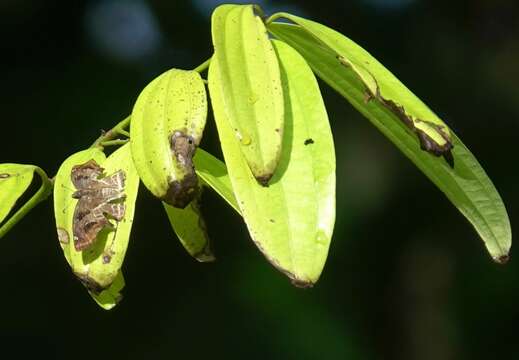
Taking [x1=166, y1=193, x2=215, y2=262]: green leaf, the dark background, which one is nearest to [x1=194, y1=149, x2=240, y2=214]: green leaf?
[x1=166, y1=193, x2=215, y2=262]: green leaf

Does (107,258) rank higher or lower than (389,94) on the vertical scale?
lower

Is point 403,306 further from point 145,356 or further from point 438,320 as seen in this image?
point 145,356

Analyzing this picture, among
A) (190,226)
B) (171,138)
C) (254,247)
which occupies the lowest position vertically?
(254,247)

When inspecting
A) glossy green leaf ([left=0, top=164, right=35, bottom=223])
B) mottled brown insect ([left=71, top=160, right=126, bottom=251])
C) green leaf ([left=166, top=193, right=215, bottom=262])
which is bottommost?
green leaf ([left=166, top=193, right=215, bottom=262])

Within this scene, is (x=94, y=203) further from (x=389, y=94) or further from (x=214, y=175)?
(x=389, y=94)

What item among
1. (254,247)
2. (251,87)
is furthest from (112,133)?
(254,247)

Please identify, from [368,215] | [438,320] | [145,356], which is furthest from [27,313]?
[438,320]

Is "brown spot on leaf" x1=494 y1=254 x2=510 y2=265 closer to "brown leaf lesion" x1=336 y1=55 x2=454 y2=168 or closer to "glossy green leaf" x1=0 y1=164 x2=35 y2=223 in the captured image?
"brown leaf lesion" x1=336 y1=55 x2=454 y2=168

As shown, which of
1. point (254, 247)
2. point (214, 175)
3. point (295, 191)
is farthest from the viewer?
point (254, 247)
